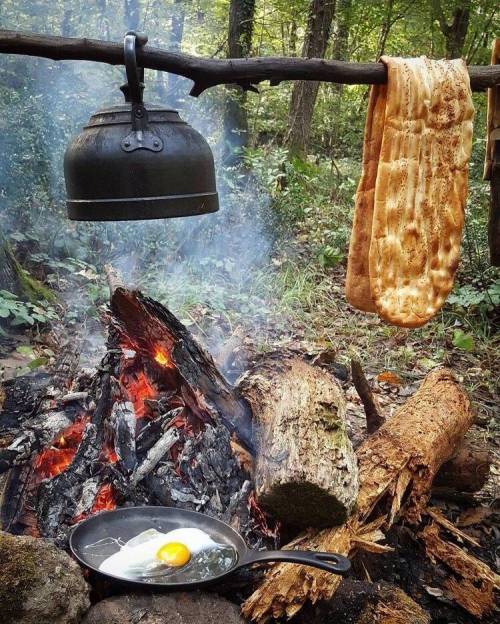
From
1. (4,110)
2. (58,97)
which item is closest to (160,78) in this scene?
(58,97)

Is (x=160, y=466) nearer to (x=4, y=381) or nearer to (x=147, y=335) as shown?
(x=147, y=335)

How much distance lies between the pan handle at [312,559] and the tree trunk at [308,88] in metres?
9.03

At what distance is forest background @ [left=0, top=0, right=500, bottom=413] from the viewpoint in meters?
5.84

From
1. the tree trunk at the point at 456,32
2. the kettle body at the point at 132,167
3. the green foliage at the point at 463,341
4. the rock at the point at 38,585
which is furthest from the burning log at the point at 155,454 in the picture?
the tree trunk at the point at 456,32

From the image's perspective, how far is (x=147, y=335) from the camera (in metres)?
3.63

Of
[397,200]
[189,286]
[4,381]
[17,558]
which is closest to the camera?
[17,558]

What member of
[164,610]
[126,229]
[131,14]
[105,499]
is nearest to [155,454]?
[105,499]

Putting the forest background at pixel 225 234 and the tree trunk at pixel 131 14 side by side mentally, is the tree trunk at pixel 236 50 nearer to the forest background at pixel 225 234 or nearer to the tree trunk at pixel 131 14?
the forest background at pixel 225 234

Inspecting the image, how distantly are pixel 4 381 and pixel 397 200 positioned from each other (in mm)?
3510

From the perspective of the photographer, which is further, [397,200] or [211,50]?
[211,50]

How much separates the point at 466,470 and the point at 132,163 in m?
2.98

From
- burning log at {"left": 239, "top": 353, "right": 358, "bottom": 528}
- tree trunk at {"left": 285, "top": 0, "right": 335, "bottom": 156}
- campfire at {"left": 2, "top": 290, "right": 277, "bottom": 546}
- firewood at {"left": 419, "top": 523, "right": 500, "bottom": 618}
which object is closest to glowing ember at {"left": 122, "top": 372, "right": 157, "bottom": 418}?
campfire at {"left": 2, "top": 290, "right": 277, "bottom": 546}

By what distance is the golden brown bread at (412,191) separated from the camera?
7.03 feet

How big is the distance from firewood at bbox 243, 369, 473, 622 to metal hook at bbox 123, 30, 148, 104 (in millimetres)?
1863
